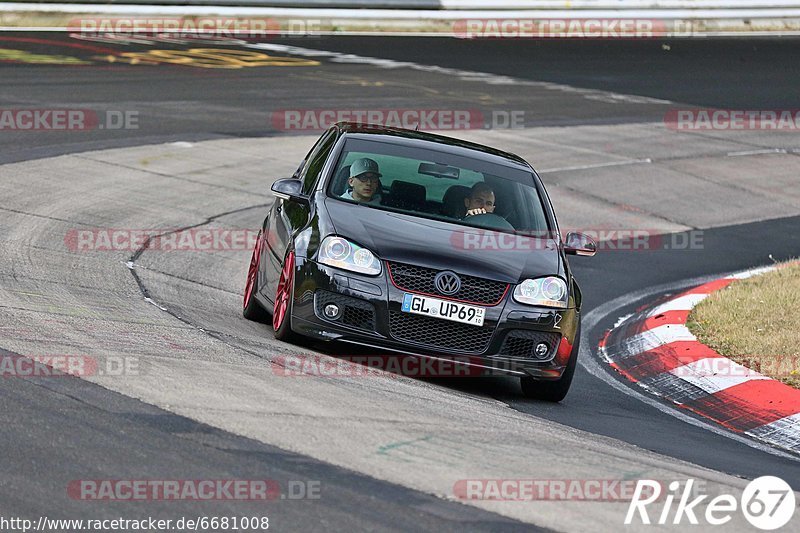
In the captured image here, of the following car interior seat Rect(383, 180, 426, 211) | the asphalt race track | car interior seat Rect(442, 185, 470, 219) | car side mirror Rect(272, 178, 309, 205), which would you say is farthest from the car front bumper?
car interior seat Rect(442, 185, 470, 219)

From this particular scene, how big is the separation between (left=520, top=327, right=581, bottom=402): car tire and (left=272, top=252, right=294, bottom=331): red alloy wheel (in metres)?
1.59

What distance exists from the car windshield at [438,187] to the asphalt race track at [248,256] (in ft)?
3.52

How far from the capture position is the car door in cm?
865

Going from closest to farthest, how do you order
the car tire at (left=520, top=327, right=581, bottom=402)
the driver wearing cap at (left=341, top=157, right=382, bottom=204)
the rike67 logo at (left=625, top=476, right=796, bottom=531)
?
1. the rike67 logo at (left=625, top=476, right=796, bottom=531)
2. the car tire at (left=520, top=327, right=581, bottom=402)
3. the driver wearing cap at (left=341, top=157, right=382, bottom=204)

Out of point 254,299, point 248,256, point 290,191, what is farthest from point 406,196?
point 248,256

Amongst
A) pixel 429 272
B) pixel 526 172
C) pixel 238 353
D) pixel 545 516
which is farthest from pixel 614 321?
pixel 545 516

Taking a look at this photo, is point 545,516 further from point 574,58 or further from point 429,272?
point 574,58

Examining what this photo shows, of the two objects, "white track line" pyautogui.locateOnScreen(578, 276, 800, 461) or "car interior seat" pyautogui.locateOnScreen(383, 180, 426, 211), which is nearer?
"white track line" pyautogui.locateOnScreen(578, 276, 800, 461)

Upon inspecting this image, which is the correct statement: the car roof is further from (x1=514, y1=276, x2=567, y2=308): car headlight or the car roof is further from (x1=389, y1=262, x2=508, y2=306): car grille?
(x1=389, y1=262, x2=508, y2=306): car grille

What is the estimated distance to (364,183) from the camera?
8867 millimetres

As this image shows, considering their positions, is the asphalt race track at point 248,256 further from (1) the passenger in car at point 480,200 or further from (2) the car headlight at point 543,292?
(1) the passenger in car at point 480,200

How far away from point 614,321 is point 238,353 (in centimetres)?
467

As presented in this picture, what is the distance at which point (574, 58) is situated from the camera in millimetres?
26906

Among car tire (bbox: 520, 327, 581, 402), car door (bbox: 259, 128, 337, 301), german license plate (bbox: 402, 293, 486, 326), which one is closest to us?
german license plate (bbox: 402, 293, 486, 326)
